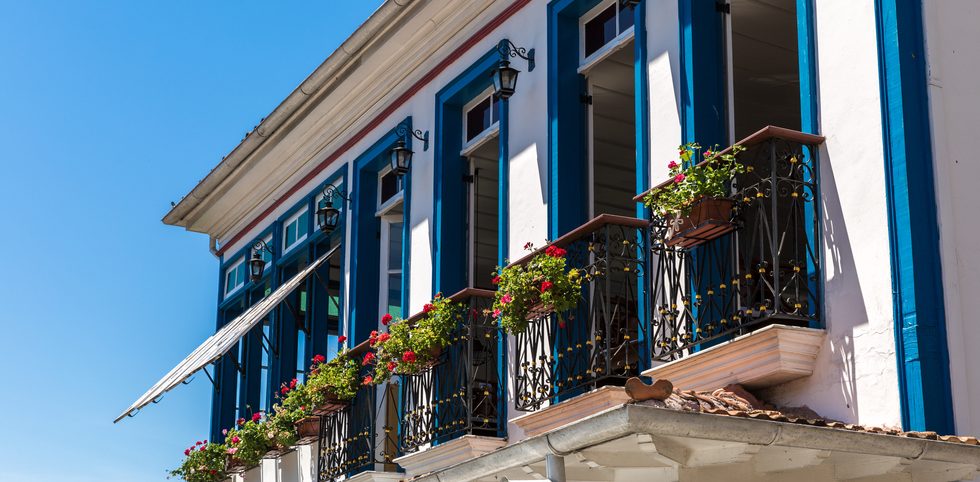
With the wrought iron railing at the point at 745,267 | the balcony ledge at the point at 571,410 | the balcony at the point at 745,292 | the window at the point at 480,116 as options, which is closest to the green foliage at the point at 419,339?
the balcony ledge at the point at 571,410

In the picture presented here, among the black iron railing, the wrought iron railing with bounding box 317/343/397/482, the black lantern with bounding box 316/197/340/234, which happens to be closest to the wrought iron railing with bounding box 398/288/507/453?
the black iron railing

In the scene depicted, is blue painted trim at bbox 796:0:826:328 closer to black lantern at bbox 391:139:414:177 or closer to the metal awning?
black lantern at bbox 391:139:414:177

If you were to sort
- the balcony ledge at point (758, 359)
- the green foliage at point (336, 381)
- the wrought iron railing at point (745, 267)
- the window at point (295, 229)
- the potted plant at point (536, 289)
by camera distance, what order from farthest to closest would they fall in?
1. the window at point (295, 229)
2. the green foliage at point (336, 381)
3. the potted plant at point (536, 289)
4. the wrought iron railing at point (745, 267)
5. the balcony ledge at point (758, 359)

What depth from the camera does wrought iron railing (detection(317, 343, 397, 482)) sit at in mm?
12805

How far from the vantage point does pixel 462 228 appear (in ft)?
41.6

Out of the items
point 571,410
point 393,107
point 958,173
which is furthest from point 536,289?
point 393,107

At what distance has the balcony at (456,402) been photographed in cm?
1085

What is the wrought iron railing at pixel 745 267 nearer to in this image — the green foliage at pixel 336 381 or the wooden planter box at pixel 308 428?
the green foliage at pixel 336 381

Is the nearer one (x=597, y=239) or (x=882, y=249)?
(x=882, y=249)

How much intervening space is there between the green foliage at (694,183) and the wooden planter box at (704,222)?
0.04 meters

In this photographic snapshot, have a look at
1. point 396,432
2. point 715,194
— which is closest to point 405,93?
point 396,432

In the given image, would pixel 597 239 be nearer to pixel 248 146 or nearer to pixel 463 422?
pixel 463 422

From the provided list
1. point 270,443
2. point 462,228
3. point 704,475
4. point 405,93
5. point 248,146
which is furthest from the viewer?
point 248,146

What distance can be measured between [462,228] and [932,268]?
581cm
